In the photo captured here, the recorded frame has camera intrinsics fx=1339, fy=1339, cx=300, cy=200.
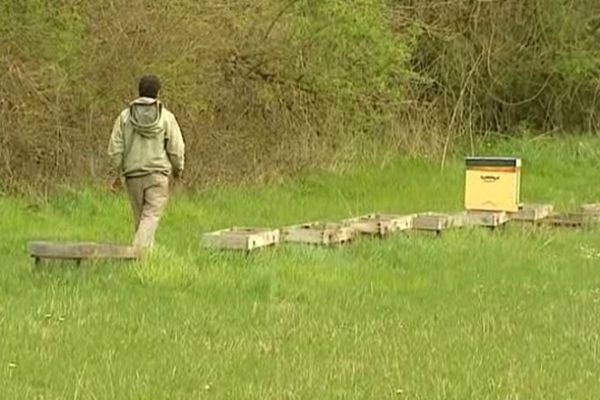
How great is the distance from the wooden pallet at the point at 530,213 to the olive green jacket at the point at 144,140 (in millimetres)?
6477

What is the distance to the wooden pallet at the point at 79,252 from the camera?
12344mm

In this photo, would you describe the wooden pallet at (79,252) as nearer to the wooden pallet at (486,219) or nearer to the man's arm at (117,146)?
the man's arm at (117,146)

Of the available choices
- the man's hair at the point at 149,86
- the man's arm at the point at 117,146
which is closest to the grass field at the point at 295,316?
the man's arm at the point at 117,146

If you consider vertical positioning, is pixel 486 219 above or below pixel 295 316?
above

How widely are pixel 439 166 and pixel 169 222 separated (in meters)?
9.41

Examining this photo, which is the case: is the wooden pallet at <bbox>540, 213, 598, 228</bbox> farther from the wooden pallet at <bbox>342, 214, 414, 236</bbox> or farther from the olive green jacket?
the olive green jacket

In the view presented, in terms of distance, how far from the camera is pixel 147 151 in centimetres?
1325

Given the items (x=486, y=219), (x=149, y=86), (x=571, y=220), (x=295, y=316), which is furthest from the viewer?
(x=571, y=220)

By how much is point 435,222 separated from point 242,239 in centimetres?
369

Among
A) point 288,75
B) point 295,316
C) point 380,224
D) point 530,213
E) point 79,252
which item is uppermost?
point 288,75

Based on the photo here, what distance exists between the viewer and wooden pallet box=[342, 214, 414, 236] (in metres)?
16.2

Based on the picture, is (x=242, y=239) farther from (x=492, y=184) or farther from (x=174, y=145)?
(x=492, y=184)

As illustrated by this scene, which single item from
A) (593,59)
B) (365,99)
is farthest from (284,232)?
(593,59)

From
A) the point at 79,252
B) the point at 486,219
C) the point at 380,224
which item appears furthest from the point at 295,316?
the point at 486,219
